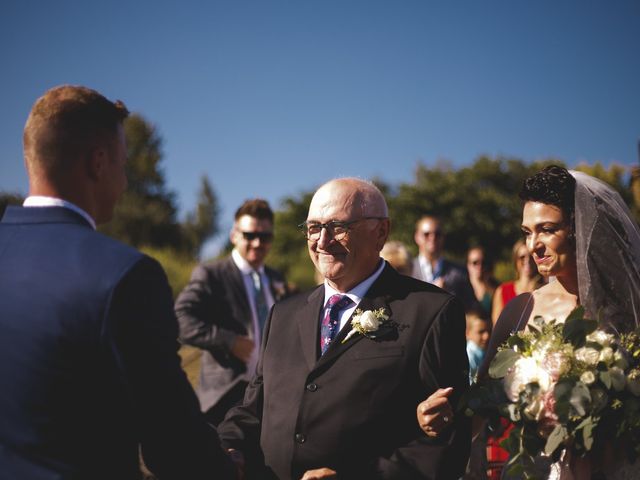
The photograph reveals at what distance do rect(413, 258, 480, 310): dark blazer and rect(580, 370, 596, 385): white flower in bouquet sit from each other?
4.87m

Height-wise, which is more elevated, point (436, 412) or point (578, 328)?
point (578, 328)

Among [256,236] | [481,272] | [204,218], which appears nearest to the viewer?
[256,236]

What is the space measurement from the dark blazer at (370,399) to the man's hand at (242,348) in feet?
7.98

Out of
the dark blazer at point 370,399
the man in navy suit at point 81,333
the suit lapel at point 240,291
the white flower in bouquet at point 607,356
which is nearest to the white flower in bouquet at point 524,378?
the white flower in bouquet at point 607,356

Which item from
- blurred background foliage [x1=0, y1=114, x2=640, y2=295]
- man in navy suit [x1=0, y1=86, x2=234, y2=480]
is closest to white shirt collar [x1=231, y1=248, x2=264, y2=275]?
man in navy suit [x1=0, y1=86, x2=234, y2=480]

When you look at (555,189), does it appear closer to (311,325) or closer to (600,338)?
(600,338)

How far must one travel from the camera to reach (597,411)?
8.34 ft

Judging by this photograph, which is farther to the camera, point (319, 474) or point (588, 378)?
point (319, 474)

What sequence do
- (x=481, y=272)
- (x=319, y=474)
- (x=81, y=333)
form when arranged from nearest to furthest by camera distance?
(x=81, y=333), (x=319, y=474), (x=481, y=272)

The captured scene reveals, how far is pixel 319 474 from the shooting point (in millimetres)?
2939

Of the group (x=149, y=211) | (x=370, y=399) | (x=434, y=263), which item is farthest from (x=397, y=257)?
(x=149, y=211)

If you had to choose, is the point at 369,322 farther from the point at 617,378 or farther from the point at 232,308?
the point at 232,308

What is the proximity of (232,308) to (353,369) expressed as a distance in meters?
3.36

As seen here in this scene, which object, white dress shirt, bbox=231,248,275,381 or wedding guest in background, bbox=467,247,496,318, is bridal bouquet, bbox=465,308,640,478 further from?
wedding guest in background, bbox=467,247,496,318
